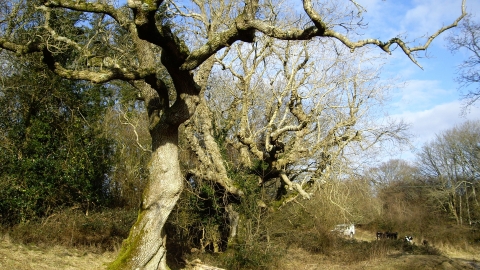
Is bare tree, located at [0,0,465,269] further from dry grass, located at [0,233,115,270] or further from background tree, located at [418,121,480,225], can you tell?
background tree, located at [418,121,480,225]

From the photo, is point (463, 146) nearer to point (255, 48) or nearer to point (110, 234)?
point (255, 48)

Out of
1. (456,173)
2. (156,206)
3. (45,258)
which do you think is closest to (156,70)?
(156,206)

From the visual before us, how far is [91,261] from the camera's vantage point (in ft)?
37.1

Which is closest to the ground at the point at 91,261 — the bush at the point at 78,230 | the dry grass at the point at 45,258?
the dry grass at the point at 45,258

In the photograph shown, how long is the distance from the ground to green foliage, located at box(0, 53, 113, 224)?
175 cm

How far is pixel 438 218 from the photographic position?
34.4 metres

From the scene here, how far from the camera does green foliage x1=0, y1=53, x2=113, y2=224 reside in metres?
12.2

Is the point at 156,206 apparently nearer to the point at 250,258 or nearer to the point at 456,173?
the point at 250,258

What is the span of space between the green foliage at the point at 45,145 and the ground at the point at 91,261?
69.1 inches

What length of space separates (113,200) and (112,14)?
9.21 metres

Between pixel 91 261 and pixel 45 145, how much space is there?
4.20 m

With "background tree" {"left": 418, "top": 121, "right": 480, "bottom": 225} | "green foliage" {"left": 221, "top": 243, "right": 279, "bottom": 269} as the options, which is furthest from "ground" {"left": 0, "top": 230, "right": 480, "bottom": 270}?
"background tree" {"left": 418, "top": 121, "right": 480, "bottom": 225}

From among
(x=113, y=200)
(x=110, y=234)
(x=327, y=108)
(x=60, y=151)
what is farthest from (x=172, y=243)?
(x=327, y=108)

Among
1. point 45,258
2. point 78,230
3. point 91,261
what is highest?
point 78,230
